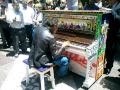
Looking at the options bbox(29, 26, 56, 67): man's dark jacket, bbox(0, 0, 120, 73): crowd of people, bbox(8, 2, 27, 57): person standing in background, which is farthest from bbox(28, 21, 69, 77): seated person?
bbox(8, 2, 27, 57): person standing in background

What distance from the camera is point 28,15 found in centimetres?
717

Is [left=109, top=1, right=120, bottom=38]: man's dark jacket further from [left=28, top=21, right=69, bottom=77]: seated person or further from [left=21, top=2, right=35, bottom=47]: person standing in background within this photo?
[left=21, top=2, right=35, bottom=47]: person standing in background

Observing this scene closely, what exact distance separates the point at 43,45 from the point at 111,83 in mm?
1851

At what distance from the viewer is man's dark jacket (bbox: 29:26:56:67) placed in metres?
4.23

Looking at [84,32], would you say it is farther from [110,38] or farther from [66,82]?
[66,82]

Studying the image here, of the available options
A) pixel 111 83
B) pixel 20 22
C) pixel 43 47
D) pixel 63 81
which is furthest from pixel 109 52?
pixel 20 22

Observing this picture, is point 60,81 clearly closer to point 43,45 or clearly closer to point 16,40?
point 43,45

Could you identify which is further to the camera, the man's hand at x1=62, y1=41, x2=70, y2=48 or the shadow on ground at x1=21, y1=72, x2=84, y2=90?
the shadow on ground at x1=21, y1=72, x2=84, y2=90

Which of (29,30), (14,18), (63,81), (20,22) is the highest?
(14,18)

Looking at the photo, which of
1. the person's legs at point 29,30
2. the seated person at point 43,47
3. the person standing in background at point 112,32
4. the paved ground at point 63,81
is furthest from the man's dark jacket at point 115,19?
the person's legs at point 29,30

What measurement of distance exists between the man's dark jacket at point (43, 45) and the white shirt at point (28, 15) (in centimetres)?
292

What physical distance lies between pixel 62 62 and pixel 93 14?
133 cm

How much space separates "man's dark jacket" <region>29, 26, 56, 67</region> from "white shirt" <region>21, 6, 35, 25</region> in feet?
9.59

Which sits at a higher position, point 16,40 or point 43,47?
point 43,47
